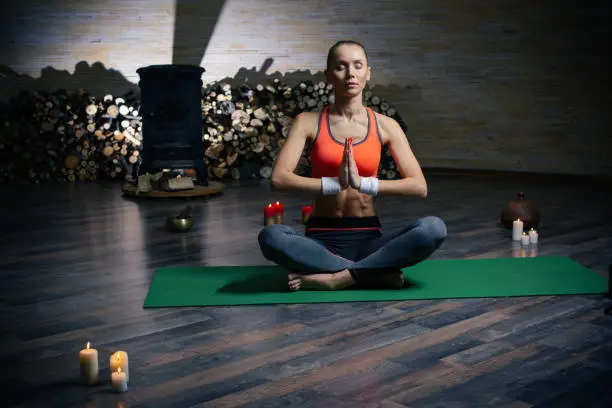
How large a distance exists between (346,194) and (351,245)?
24 centimetres

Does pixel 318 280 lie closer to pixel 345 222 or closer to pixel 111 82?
pixel 345 222

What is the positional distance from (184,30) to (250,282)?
5183mm

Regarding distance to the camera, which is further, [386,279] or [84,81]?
[84,81]

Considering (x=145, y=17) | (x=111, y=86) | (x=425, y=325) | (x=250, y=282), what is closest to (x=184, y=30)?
(x=145, y=17)

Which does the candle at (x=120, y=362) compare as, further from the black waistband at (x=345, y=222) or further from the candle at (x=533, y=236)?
the candle at (x=533, y=236)

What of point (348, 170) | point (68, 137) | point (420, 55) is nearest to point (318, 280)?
point (348, 170)

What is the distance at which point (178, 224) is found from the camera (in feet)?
17.5

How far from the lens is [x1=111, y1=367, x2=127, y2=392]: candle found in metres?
2.59

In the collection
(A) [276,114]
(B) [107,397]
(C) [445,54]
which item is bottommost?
(B) [107,397]

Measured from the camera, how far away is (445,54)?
8.57 meters

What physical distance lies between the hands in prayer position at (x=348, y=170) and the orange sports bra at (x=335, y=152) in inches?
6.2

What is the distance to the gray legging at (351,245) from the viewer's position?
368 centimetres

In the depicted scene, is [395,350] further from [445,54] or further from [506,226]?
[445,54]

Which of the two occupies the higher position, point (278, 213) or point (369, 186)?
point (369, 186)
